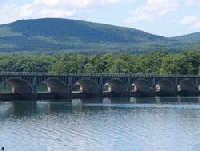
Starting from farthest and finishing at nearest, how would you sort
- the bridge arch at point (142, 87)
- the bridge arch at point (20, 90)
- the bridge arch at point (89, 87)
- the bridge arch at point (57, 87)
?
the bridge arch at point (142, 87) < the bridge arch at point (89, 87) < the bridge arch at point (57, 87) < the bridge arch at point (20, 90)

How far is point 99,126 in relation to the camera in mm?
73875

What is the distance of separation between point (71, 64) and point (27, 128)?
103m

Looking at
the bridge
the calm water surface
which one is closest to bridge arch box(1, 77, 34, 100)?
the bridge

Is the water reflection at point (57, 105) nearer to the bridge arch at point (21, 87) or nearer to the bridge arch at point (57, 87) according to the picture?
the bridge arch at point (57, 87)

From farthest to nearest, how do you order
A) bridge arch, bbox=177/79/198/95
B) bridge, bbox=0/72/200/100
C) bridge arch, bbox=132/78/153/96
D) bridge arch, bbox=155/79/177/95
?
bridge arch, bbox=177/79/198/95 < bridge arch, bbox=155/79/177/95 < bridge arch, bbox=132/78/153/96 < bridge, bbox=0/72/200/100

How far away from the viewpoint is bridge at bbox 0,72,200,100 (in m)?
113

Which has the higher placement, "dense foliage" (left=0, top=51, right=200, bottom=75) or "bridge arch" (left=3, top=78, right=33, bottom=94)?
"dense foliage" (left=0, top=51, right=200, bottom=75)

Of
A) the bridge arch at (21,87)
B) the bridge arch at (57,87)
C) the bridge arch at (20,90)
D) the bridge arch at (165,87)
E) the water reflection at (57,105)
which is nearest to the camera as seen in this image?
the water reflection at (57,105)

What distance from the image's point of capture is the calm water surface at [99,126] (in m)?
59.4

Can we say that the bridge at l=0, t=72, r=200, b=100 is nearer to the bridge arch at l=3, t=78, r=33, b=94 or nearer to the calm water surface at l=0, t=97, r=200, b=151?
the bridge arch at l=3, t=78, r=33, b=94

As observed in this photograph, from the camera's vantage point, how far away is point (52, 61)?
639 ft

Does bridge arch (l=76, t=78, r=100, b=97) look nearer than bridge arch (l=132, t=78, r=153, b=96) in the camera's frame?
Yes

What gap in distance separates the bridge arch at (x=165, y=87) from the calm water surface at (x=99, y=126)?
2861 cm

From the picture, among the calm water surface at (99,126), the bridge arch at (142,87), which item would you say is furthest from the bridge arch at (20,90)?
the bridge arch at (142,87)
